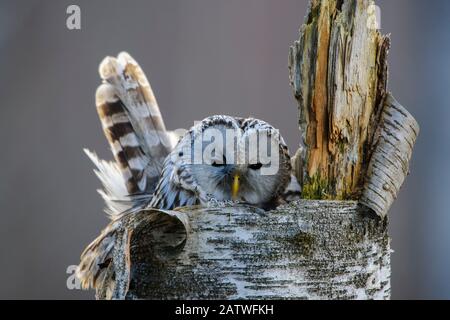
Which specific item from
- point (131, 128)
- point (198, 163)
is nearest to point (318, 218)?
point (198, 163)

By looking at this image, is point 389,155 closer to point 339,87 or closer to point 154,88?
point 339,87

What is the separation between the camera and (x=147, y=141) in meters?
3.81

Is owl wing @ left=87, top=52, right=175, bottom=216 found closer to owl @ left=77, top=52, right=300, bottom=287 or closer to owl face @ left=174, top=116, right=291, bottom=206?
owl @ left=77, top=52, right=300, bottom=287

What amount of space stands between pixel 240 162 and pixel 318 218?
774 mm

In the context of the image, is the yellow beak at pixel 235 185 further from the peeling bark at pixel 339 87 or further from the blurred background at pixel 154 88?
the blurred background at pixel 154 88

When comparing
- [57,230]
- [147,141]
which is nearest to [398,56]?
[147,141]

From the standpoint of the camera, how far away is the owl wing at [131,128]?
377 centimetres

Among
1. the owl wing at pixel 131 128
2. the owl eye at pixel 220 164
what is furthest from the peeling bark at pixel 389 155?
the owl wing at pixel 131 128

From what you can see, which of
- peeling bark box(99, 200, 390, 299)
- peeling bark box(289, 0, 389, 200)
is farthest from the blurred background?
peeling bark box(99, 200, 390, 299)

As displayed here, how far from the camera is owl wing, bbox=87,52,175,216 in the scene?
3.77 meters

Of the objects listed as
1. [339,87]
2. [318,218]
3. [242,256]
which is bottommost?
[242,256]

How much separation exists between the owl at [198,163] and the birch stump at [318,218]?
33 centimetres

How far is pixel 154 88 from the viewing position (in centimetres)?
508
